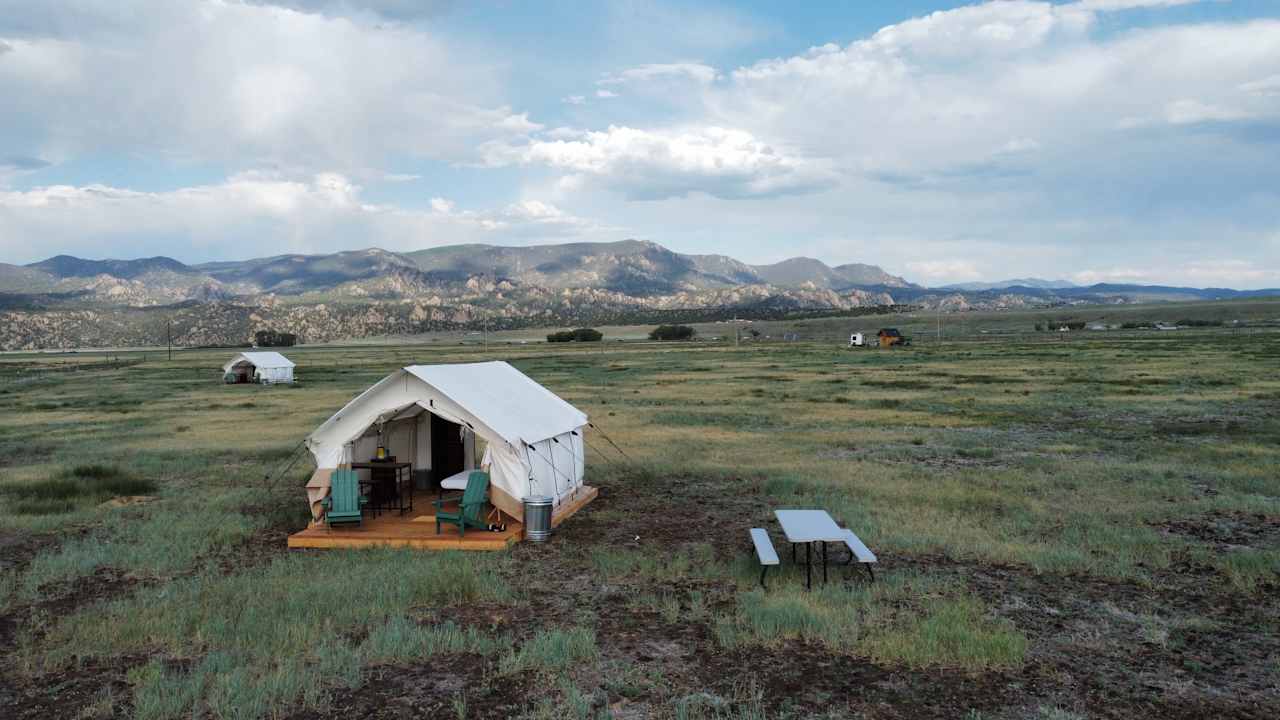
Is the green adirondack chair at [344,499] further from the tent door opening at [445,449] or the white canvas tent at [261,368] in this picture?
the white canvas tent at [261,368]

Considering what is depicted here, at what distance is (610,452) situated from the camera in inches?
950

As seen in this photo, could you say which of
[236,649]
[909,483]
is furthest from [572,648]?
[909,483]

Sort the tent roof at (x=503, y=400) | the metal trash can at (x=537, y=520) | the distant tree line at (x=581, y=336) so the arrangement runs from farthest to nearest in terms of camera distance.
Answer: the distant tree line at (x=581, y=336)
the tent roof at (x=503, y=400)
the metal trash can at (x=537, y=520)

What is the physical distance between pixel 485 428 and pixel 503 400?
65.9 inches

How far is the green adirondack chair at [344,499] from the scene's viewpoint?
14008 millimetres

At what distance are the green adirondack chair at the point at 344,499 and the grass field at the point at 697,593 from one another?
3.00 ft

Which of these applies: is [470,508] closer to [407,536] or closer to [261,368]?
[407,536]

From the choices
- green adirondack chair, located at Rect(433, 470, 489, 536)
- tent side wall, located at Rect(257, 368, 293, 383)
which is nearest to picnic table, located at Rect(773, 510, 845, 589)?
green adirondack chair, located at Rect(433, 470, 489, 536)

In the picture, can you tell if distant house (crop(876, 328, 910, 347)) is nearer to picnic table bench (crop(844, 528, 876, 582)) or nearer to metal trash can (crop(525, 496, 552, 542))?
metal trash can (crop(525, 496, 552, 542))

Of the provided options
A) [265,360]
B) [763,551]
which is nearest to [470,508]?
[763,551]

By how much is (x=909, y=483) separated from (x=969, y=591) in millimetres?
7590

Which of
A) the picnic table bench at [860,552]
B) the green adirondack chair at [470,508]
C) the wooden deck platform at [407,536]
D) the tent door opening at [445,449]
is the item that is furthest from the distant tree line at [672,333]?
the picnic table bench at [860,552]

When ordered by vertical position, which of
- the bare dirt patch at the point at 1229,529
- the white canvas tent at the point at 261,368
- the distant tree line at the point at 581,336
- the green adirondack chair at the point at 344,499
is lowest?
the distant tree line at the point at 581,336

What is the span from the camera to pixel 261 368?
56219 mm
